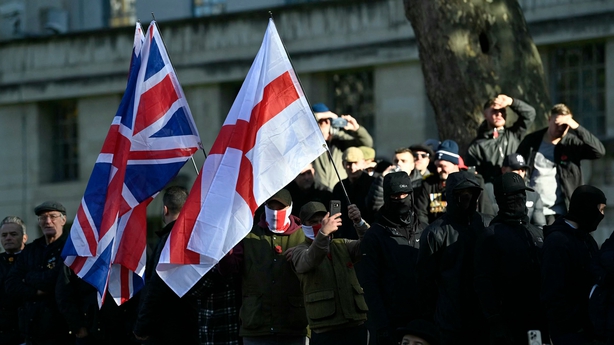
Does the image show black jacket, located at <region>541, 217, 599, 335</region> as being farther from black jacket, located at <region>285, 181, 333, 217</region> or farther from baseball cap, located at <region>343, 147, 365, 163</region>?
black jacket, located at <region>285, 181, 333, 217</region>

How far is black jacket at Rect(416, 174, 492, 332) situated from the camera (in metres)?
8.96

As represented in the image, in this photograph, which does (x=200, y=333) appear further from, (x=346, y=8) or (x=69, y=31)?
(x=69, y=31)

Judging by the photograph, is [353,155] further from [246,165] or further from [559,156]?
[246,165]

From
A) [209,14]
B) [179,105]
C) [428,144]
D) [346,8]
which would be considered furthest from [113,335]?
[209,14]

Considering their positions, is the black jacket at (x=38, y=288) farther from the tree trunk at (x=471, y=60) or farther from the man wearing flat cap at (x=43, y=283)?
the tree trunk at (x=471, y=60)

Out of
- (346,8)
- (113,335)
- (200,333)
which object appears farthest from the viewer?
(346,8)

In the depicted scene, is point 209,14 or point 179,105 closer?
point 179,105

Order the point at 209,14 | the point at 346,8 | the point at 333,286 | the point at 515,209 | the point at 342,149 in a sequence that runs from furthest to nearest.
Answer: the point at 209,14
the point at 346,8
the point at 342,149
the point at 333,286
the point at 515,209

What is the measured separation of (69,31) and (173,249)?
71.5 feet

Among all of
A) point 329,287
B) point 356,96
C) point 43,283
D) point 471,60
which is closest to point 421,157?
point 471,60

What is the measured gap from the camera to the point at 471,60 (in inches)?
545

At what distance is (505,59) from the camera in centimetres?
1391

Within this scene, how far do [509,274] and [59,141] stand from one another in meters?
22.0

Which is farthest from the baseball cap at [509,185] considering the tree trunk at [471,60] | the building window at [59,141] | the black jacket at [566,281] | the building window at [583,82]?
the building window at [59,141]
